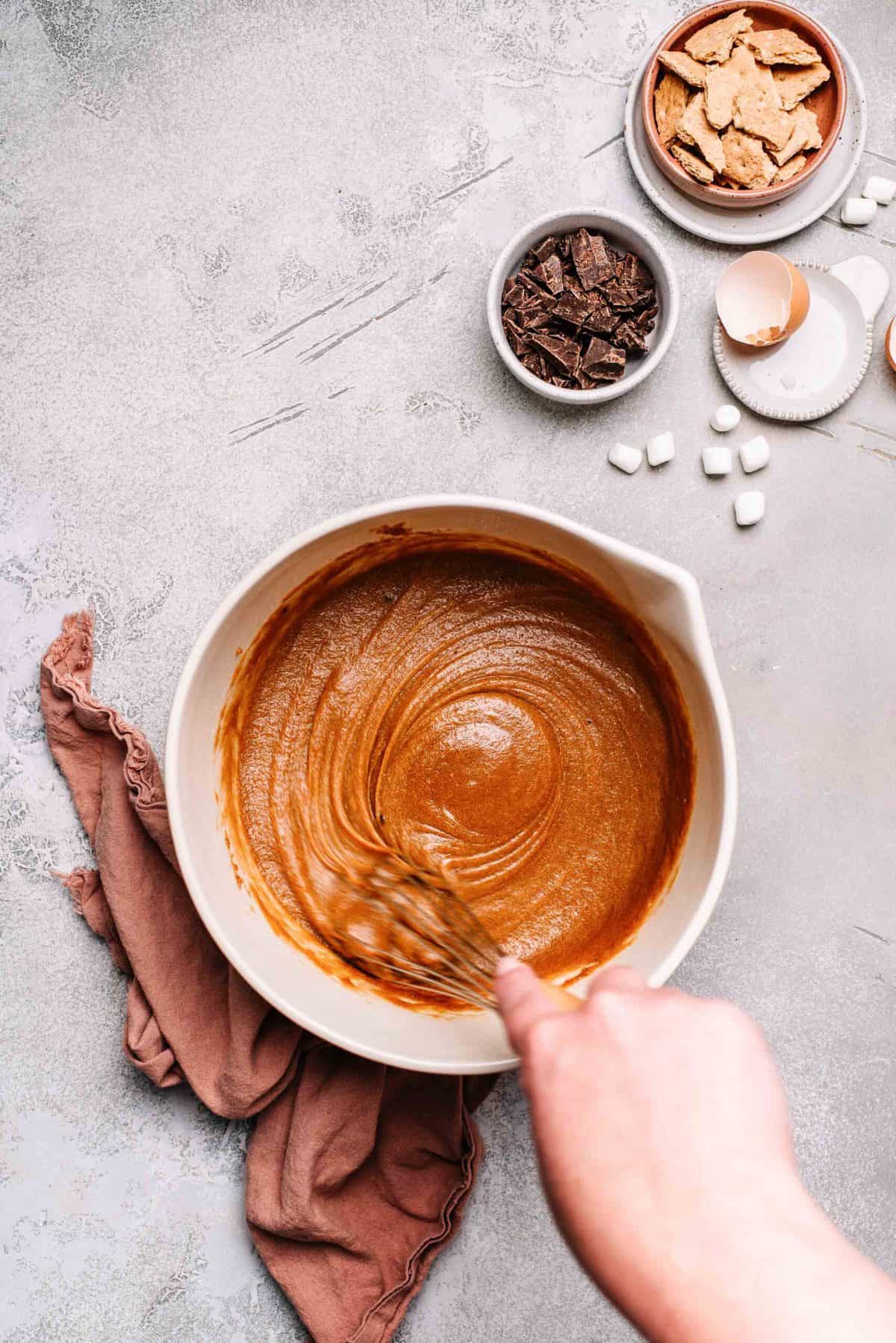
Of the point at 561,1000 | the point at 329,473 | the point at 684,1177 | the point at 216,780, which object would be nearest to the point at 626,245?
the point at 329,473

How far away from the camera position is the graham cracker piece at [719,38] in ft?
5.04

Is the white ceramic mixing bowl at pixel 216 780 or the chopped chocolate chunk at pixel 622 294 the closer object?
the white ceramic mixing bowl at pixel 216 780

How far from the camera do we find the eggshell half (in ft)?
4.97

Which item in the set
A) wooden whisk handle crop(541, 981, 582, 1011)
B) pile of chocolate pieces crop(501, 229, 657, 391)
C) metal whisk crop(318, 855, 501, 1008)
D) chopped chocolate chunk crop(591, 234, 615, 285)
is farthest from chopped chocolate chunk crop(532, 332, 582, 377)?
wooden whisk handle crop(541, 981, 582, 1011)

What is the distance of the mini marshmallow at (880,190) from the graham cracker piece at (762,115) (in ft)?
0.59

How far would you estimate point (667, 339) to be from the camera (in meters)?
1.51

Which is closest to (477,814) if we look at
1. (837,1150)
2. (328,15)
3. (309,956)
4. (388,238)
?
(309,956)

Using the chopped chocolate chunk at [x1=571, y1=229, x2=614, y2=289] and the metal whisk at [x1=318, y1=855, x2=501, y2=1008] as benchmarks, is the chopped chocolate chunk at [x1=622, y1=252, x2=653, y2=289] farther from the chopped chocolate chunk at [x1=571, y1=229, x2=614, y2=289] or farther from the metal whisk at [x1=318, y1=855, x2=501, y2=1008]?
the metal whisk at [x1=318, y1=855, x2=501, y2=1008]

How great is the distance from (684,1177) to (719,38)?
5.28ft

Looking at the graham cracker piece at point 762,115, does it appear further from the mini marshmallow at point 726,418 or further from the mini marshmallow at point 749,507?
the mini marshmallow at point 749,507

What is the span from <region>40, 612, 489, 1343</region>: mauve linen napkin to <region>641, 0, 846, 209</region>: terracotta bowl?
48.5 inches

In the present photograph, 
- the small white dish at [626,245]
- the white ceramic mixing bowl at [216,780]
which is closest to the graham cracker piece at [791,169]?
the small white dish at [626,245]

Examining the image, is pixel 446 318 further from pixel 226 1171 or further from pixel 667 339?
pixel 226 1171

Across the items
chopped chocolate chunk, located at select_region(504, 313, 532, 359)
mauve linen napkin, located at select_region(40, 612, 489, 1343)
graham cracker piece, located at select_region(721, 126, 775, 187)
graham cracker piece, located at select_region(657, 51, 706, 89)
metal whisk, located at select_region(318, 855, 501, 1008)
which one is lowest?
mauve linen napkin, located at select_region(40, 612, 489, 1343)
